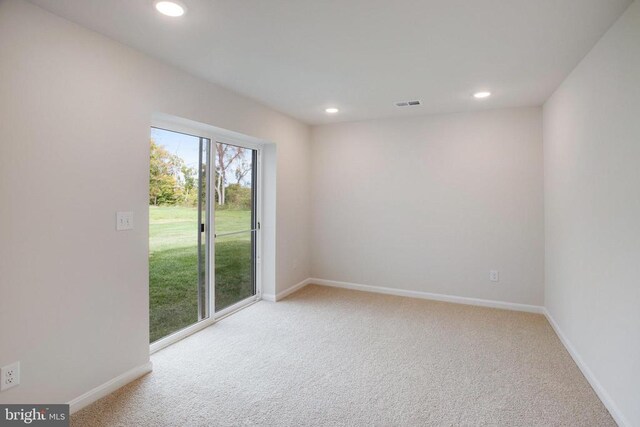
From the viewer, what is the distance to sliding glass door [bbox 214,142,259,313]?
3691 millimetres

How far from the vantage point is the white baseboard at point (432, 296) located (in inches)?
157

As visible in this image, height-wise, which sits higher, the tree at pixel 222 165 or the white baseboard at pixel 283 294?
the tree at pixel 222 165

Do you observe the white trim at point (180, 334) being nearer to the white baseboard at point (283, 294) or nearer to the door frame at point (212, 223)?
the door frame at point (212, 223)

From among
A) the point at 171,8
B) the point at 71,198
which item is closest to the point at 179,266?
the point at 71,198

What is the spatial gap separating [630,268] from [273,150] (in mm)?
3527

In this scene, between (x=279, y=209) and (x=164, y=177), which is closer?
(x=164, y=177)

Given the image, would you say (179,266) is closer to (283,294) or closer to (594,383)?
(283,294)

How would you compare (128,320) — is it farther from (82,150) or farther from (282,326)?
(282,326)

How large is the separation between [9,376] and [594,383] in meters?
3.59

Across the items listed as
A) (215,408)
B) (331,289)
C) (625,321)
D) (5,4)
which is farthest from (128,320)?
(625,321)

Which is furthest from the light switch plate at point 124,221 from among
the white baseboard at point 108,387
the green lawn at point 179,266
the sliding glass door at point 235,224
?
the sliding glass door at point 235,224

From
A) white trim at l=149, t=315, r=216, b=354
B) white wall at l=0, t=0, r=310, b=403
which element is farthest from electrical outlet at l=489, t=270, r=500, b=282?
white wall at l=0, t=0, r=310, b=403

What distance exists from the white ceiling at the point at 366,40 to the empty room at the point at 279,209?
0.07 ft

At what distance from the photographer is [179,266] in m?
3.22
